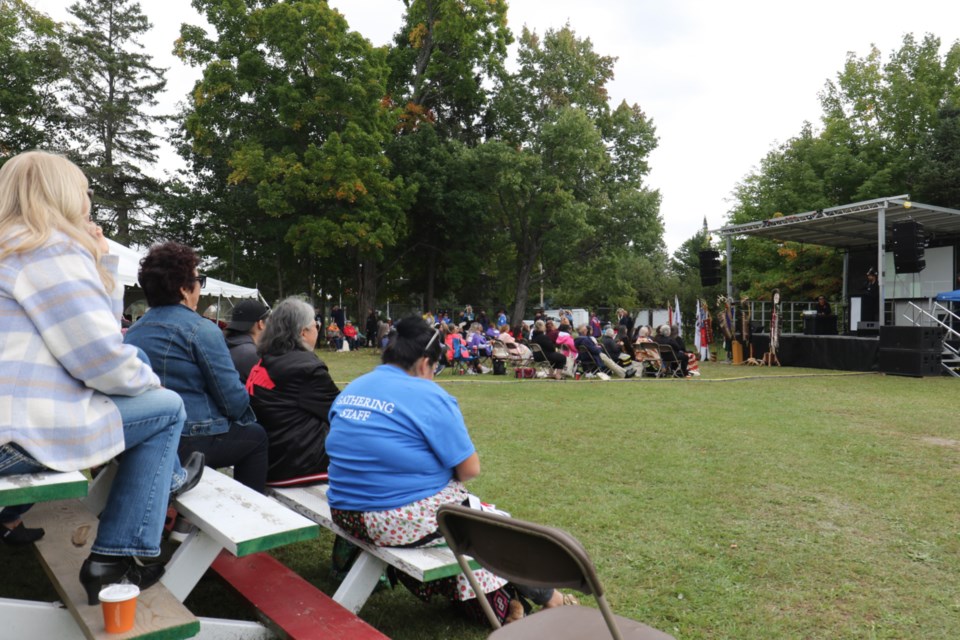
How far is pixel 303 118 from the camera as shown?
984 inches

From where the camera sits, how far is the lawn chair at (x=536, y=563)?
4.76 ft

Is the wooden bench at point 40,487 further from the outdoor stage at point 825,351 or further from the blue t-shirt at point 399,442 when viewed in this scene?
the outdoor stage at point 825,351

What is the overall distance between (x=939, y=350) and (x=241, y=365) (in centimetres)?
1545

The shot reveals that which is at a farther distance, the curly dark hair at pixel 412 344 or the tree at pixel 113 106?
the tree at pixel 113 106

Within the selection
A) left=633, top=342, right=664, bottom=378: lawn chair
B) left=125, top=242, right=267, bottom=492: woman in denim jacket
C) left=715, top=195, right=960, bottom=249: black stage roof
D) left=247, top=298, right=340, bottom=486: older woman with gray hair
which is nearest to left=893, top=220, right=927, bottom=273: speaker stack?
left=715, top=195, right=960, bottom=249: black stage roof

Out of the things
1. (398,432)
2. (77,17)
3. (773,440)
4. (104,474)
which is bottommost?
(773,440)

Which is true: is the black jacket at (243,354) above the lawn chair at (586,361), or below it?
above

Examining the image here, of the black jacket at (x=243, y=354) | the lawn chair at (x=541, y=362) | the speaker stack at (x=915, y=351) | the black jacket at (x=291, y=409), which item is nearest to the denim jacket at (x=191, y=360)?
the black jacket at (x=291, y=409)

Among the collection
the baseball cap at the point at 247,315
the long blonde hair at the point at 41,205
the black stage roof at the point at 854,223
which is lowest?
the baseball cap at the point at 247,315

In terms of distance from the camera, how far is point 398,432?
2488 millimetres

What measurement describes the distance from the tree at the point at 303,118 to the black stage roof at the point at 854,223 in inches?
484

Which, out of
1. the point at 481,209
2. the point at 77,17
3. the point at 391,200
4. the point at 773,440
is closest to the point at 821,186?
the point at 481,209

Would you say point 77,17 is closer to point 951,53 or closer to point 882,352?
point 882,352

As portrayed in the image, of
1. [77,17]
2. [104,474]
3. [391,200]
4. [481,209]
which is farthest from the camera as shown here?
[77,17]
